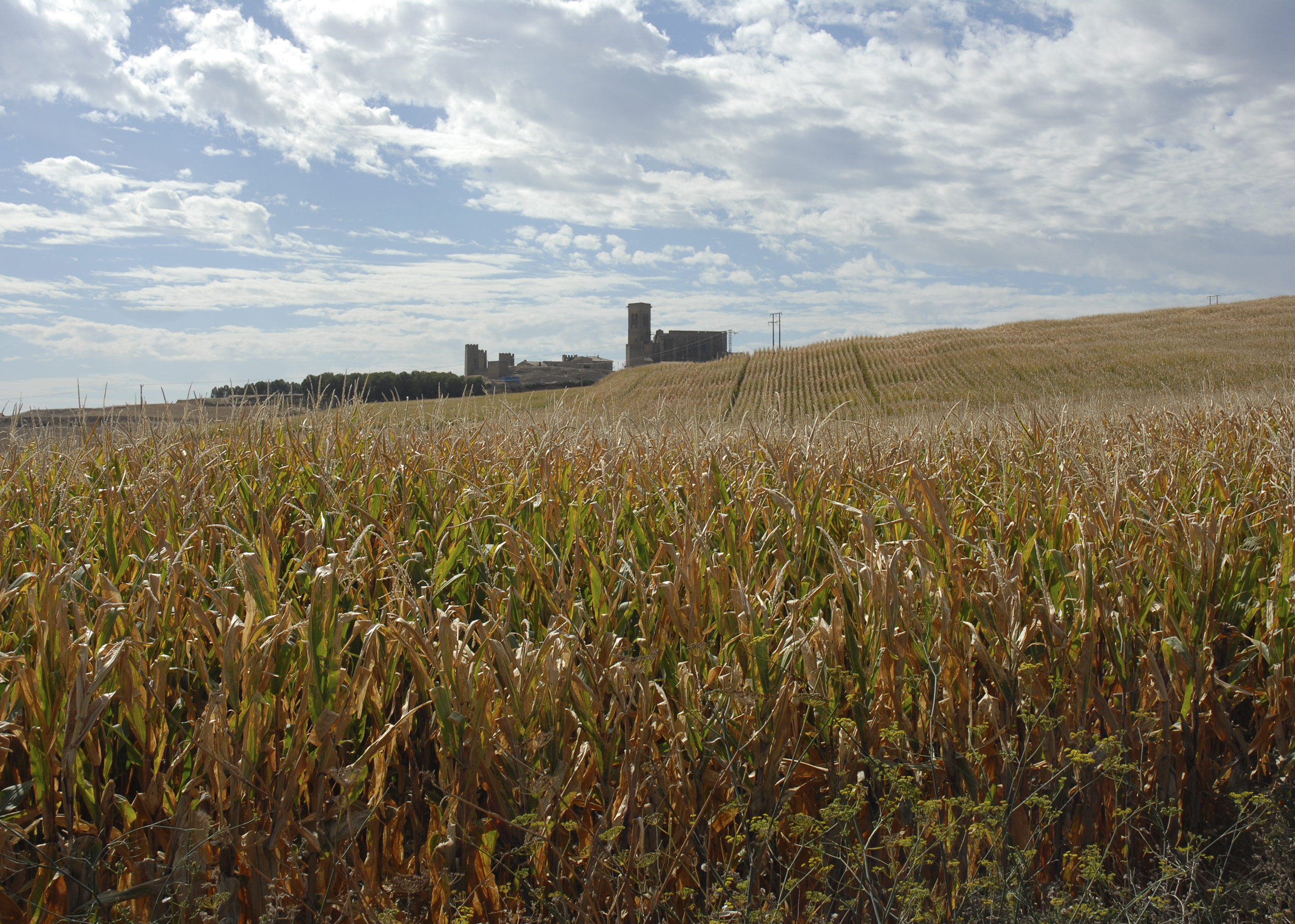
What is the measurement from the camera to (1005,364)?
→ 58.4 meters

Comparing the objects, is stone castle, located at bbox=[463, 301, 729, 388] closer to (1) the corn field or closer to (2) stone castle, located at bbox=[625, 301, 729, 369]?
(2) stone castle, located at bbox=[625, 301, 729, 369]

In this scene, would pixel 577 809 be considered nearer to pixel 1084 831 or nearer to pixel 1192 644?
pixel 1084 831

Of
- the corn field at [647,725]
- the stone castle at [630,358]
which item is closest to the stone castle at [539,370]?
the stone castle at [630,358]

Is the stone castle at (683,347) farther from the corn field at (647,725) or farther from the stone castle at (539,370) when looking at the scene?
the corn field at (647,725)

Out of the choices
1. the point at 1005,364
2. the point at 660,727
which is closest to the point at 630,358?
the point at 1005,364

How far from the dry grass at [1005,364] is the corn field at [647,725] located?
40049mm

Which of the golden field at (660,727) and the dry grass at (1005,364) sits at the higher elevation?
the dry grass at (1005,364)

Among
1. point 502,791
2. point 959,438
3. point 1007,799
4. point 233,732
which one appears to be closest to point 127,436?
point 233,732

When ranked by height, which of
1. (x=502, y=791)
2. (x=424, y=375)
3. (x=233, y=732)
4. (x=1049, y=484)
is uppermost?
(x=424, y=375)

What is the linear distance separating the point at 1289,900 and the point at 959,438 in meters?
4.46

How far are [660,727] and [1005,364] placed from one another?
209ft

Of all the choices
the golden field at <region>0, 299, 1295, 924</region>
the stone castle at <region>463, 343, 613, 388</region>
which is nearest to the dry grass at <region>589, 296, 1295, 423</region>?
the stone castle at <region>463, 343, 613, 388</region>

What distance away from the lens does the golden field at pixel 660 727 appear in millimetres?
1436

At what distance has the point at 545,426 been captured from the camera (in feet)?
17.5
